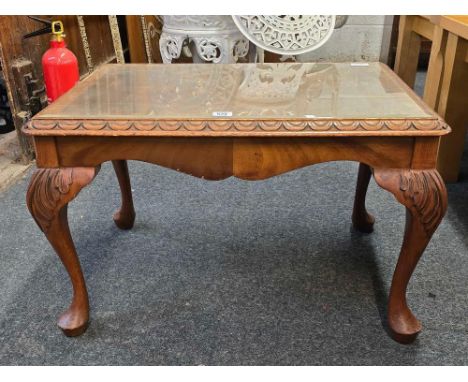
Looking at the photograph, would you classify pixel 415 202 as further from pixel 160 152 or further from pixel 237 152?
pixel 160 152

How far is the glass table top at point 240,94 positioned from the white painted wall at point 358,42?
5.98ft

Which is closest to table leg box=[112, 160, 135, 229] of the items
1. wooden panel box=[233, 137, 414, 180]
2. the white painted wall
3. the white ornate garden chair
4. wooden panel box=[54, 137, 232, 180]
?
wooden panel box=[54, 137, 232, 180]

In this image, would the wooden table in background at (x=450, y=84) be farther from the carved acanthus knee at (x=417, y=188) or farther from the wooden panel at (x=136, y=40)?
the wooden panel at (x=136, y=40)

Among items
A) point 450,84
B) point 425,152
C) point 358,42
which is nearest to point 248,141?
point 425,152

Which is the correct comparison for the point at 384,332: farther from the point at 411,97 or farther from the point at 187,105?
the point at 187,105

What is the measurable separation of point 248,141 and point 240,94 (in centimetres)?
17

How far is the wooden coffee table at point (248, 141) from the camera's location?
81 centimetres

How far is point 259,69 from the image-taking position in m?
1.16

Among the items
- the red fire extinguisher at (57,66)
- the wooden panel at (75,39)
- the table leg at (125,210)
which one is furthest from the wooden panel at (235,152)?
the wooden panel at (75,39)

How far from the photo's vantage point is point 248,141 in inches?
32.6

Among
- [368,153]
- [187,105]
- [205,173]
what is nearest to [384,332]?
[368,153]

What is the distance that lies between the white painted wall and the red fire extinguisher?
150 centimetres

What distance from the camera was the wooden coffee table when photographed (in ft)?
2.66

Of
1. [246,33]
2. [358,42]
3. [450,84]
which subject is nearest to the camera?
[450,84]
